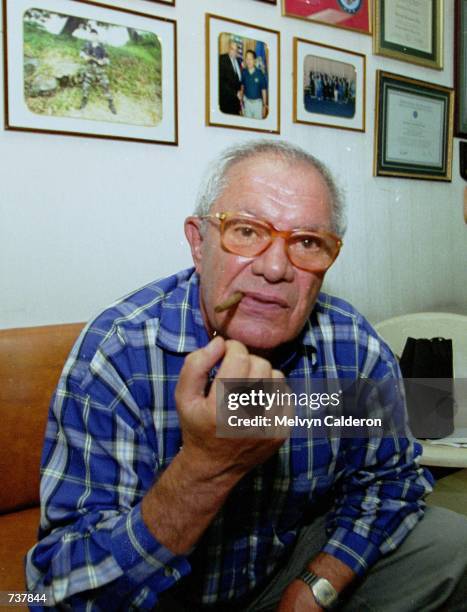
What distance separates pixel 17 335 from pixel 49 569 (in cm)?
48

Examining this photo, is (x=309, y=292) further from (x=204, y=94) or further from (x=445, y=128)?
(x=445, y=128)

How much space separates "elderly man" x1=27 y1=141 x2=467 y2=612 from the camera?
618 mm

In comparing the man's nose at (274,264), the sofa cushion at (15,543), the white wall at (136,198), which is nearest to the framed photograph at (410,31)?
the white wall at (136,198)

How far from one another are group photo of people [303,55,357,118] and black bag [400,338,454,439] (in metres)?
0.65

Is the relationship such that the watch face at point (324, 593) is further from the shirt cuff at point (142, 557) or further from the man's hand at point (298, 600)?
the shirt cuff at point (142, 557)

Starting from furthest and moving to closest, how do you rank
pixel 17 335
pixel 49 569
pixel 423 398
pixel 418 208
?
pixel 418 208
pixel 423 398
pixel 17 335
pixel 49 569

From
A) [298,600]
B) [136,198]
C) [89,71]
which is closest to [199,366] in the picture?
[298,600]

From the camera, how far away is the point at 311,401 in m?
0.93

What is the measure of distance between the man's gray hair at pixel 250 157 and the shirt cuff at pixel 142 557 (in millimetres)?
471

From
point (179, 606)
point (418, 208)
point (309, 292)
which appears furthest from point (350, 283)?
point (179, 606)

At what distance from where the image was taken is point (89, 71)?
44.1 inches

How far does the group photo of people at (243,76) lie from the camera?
1249 mm

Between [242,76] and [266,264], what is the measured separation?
27.8 inches

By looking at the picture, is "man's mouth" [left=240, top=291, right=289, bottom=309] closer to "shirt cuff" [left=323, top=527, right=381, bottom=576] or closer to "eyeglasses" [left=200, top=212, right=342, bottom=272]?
"eyeglasses" [left=200, top=212, right=342, bottom=272]
